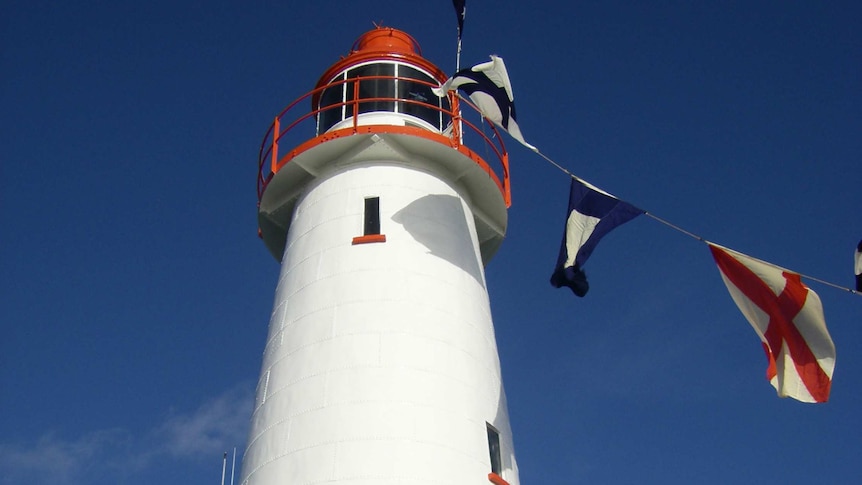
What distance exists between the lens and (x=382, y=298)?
13.2 metres

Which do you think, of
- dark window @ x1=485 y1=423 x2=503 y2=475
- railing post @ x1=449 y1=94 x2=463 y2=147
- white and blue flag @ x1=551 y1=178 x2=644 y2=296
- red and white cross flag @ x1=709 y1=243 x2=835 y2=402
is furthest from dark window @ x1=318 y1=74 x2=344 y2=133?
red and white cross flag @ x1=709 y1=243 x2=835 y2=402

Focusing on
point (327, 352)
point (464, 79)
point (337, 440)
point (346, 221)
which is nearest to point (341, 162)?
point (346, 221)

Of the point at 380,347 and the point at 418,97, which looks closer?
the point at 380,347

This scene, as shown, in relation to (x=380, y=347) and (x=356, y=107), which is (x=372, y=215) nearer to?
(x=356, y=107)

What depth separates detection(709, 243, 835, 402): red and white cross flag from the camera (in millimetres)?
12156

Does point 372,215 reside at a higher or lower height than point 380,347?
higher

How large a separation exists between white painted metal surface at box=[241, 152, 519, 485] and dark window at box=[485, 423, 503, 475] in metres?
Result: 0.11

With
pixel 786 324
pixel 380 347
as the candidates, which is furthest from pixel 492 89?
pixel 786 324

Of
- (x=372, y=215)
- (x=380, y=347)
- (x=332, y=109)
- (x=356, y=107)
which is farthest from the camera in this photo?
(x=332, y=109)

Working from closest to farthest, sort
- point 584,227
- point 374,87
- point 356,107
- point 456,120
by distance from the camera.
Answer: point 584,227, point 356,107, point 456,120, point 374,87

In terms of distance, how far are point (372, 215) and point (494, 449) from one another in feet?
14.9

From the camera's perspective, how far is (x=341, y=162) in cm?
1603

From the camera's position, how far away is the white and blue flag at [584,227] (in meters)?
13.8

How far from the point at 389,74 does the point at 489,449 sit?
8861mm
